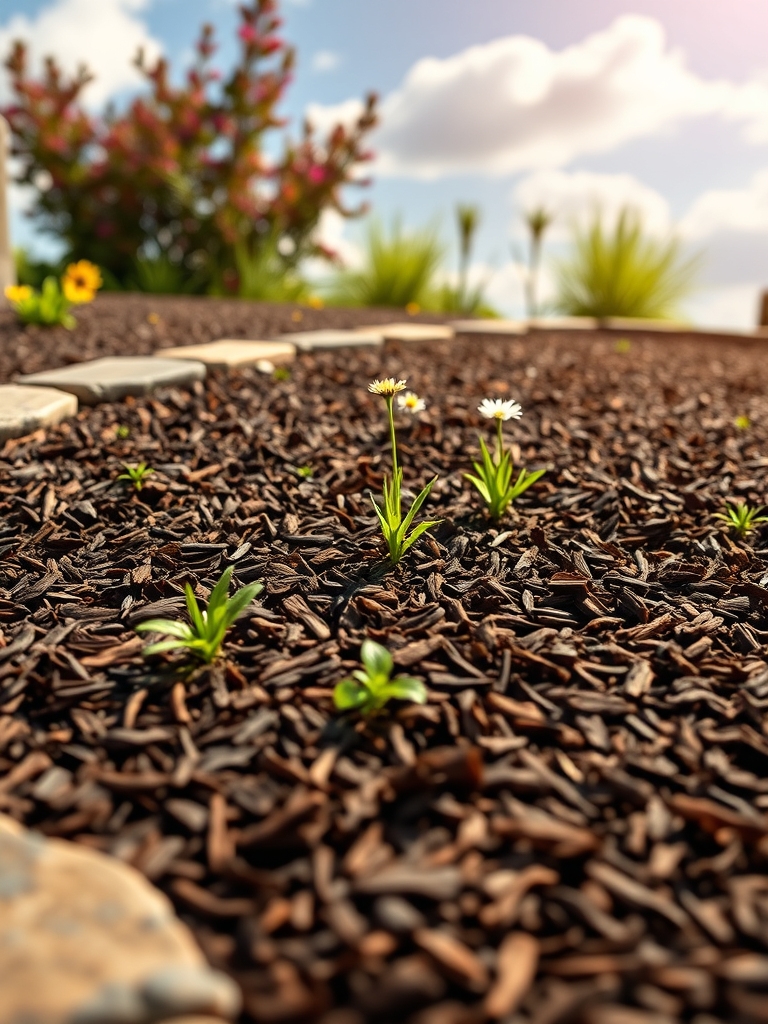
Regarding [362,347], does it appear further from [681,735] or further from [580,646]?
[681,735]

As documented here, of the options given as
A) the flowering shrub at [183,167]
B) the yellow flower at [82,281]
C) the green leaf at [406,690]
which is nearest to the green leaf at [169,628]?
the green leaf at [406,690]

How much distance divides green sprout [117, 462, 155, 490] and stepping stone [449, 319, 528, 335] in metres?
3.72

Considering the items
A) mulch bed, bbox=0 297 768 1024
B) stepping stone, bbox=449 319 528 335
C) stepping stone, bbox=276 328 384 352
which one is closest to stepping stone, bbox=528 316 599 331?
stepping stone, bbox=449 319 528 335

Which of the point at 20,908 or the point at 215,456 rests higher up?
the point at 215,456

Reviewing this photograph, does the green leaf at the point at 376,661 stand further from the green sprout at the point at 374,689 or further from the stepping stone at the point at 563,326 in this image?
the stepping stone at the point at 563,326

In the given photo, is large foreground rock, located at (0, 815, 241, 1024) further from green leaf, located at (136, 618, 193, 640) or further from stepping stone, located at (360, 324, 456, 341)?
stepping stone, located at (360, 324, 456, 341)

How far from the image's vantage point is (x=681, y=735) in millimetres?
1499

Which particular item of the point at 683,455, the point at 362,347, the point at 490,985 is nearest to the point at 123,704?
the point at 490,985

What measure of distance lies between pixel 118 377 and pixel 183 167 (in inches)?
311

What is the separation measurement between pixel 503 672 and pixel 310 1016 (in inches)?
31.7

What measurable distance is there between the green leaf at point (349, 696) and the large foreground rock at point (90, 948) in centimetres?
44

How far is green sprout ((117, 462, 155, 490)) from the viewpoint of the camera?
257 centimetres

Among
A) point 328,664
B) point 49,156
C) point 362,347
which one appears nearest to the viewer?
point 328,664

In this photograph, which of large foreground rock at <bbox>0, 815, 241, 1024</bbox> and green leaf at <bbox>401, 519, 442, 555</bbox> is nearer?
large foreground rock at <bbox>0, 815, 241, 1024</bbox>
